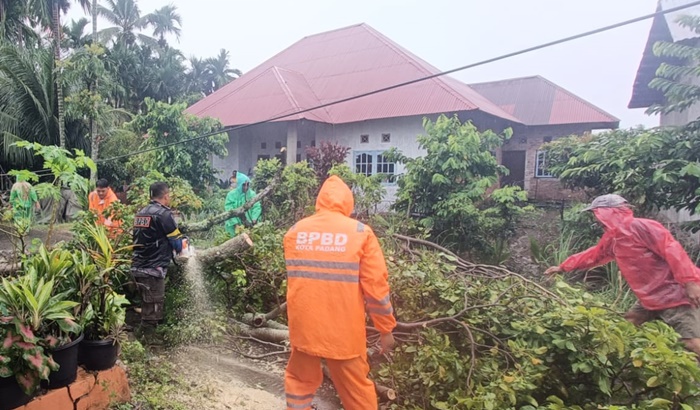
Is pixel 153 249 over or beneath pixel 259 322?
over

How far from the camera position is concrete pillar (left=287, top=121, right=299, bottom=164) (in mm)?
12539

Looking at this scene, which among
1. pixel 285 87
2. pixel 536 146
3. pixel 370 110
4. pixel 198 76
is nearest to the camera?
pixel 370 110

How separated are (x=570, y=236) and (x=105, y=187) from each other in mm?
7162

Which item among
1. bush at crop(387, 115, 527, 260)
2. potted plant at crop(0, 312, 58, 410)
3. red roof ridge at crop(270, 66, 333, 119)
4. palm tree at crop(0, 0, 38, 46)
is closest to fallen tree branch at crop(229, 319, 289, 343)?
potted plant at crop(0, 312, 58, 410)

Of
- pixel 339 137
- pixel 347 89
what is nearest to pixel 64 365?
pixel 339 137

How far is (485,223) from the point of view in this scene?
23.4 feet

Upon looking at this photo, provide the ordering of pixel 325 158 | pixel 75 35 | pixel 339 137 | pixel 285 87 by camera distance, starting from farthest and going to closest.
A: pixel 75 35 < pixel 285 87 < pixel 339 137 < pixel 325 158

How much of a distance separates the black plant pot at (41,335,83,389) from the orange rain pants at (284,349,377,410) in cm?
125

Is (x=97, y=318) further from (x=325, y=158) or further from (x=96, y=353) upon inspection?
(x=325, y=158)

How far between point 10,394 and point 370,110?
11.2m

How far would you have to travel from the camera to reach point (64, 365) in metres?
2.38

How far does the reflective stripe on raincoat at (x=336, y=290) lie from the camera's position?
237 centimetres

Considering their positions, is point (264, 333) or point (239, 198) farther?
point (239, 198)

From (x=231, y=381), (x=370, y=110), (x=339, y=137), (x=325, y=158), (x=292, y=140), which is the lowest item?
(x=231, y=381)
